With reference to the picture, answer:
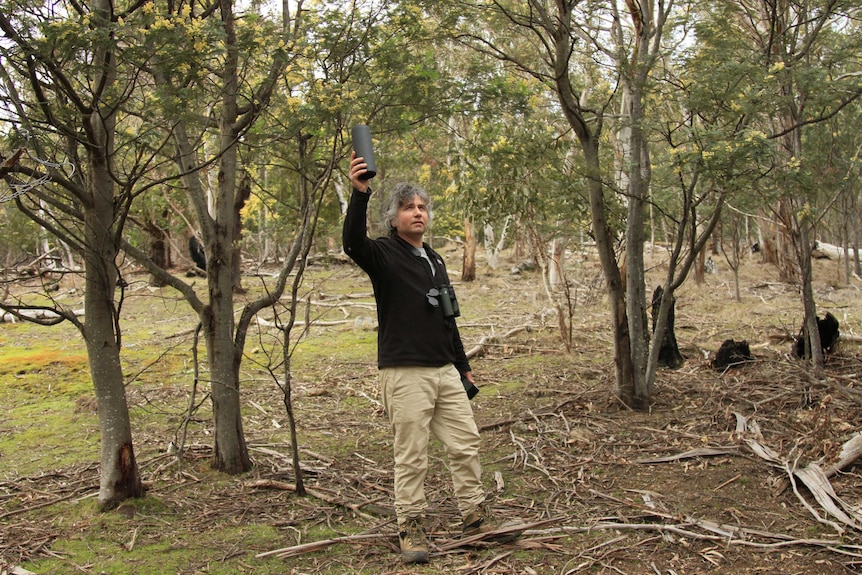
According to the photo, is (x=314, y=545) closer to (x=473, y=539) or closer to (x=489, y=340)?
(x=473, y=539)

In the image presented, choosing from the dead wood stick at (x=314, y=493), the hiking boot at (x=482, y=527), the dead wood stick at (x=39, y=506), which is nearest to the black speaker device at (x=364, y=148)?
the hiking boot at (x=482, y=527)

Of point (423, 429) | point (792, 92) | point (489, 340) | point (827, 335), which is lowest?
point (489, 340)

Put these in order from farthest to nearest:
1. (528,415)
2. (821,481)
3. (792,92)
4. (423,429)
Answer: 1. (528,415)
2. (792,92)
3. (821,481)
4. (423,429)

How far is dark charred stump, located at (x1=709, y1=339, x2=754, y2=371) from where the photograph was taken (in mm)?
7922

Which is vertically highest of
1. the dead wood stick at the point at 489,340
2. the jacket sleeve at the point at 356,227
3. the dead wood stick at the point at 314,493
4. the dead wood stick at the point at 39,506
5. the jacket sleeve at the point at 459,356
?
the jacket sleeve at the point at 356,227

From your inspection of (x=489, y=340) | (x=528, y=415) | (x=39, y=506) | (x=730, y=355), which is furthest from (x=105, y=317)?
(x=489, y=340)

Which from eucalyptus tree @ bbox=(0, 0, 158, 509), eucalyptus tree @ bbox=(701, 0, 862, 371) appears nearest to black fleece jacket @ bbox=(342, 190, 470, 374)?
eucalyptus tree @ bbox=(0, 0, 158, 509)

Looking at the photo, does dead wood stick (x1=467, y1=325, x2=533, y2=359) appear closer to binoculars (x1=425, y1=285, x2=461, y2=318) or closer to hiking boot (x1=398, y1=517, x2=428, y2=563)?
binoculars (x1=425, y1=285, x2=461, y2=318)

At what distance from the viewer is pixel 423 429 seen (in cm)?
391

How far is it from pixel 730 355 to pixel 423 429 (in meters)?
5.25

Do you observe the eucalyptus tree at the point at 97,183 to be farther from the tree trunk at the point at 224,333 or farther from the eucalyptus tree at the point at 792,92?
the eucalyptus tree at the point at 792,92

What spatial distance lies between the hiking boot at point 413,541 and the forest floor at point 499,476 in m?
0.10

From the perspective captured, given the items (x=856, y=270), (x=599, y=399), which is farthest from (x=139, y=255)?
(x=856, y=270)

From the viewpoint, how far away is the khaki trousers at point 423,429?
3877 millimetres
